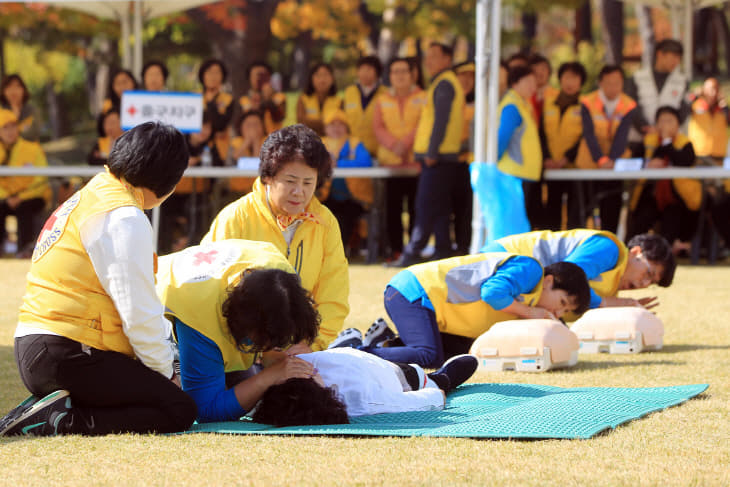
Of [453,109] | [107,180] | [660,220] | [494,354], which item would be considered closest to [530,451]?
[107,180]

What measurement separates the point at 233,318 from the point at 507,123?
637cm

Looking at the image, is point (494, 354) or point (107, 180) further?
point (494, 354)

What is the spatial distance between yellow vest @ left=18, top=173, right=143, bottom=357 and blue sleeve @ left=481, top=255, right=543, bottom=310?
84.4 inches

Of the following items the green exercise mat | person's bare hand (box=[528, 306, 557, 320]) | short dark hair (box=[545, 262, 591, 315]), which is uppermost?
short dark hair (box=[545, 262, 591, 315])

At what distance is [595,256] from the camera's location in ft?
18.9

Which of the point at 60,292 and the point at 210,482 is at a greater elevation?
the point at 60,292

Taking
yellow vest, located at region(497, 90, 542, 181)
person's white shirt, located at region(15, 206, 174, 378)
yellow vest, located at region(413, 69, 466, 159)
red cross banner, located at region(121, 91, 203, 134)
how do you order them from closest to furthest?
person's white shirt, located at region(15, 206, 174, 378) < red cross banner, located at region(121, 91, 203, 134) < yellow vest, located at region(497, 90, 542, 181) < yellow vest, located at region(413, 69, 466, 159)

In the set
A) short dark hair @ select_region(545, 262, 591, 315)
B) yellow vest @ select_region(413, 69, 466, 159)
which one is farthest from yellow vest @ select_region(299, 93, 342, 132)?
short dark hair @ select_region(545, 262, 591, 315)

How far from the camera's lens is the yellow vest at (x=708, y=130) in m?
11.1

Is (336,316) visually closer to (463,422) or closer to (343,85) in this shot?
(463,422)

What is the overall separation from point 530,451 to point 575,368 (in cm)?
205

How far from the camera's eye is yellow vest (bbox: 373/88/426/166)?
1079 centimetres

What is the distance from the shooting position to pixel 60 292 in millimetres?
3469

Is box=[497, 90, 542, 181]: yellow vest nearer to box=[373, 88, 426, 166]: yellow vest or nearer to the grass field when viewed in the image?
box=[373, 88, 426, 166]: yellow vest
